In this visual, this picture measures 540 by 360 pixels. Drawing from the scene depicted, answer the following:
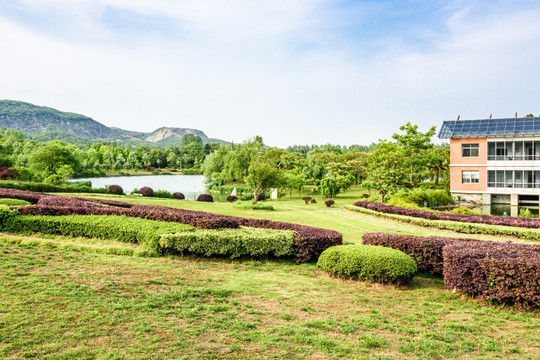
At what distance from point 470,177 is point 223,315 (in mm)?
28426

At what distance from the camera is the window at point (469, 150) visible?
93.6 feet

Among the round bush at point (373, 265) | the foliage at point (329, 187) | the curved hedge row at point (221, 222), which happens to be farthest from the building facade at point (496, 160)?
the round bush at point (373, 265)

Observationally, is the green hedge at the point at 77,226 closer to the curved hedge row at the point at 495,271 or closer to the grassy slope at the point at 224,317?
the grassy slope at the point at 224,317

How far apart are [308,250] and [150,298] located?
15.3ft

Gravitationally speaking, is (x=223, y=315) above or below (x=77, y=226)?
below

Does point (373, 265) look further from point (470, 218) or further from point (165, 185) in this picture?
point (165, 185)

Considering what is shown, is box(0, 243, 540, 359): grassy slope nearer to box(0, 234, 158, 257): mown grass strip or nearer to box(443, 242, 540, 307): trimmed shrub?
box(443, 242, 540, 307): trimmed shrub


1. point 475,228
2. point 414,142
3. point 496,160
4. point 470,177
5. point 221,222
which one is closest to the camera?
point 221,222

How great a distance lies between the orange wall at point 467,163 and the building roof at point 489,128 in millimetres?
541

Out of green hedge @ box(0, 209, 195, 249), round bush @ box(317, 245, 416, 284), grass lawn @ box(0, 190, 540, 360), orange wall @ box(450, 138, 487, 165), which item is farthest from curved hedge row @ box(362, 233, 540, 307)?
orange wall @ box(450, 138, 487, 165)

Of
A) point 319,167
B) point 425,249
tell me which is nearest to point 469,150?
point 319,167

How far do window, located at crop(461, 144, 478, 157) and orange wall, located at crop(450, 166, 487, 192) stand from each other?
1.02 meters

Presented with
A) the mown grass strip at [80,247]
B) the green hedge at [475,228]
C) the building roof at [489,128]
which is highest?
the building roof at [489,128]

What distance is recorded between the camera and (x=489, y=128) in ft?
92.8
